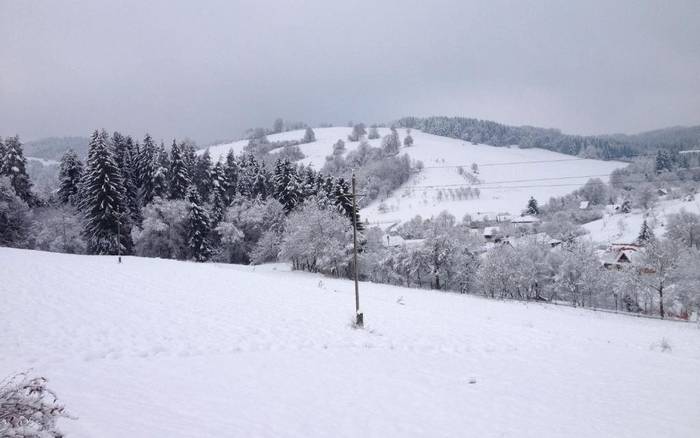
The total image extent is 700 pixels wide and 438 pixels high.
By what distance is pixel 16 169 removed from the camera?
44.9m

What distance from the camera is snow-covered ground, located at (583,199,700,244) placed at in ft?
253

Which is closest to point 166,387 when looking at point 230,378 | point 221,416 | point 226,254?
point 230,378

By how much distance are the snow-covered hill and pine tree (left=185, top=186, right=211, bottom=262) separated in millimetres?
56456

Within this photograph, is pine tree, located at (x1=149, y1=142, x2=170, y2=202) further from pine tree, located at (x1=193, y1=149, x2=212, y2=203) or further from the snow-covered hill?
the snow-covered hill

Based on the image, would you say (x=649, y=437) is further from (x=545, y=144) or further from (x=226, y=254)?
(x=545, y=144)

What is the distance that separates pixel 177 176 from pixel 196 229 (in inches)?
333

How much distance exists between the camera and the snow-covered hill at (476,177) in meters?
116

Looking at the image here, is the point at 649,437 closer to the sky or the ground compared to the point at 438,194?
closer to the ground

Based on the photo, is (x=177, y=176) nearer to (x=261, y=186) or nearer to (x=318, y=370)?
(x=261, y=186)

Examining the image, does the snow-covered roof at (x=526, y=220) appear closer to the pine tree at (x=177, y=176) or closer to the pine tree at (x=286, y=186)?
the pine tree at (x=286, y=186)

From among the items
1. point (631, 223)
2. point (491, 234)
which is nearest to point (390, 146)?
point (491, 234)

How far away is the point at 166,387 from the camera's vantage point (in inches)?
317

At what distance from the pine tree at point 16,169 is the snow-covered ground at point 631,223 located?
9144 centimetres

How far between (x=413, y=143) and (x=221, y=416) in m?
183
